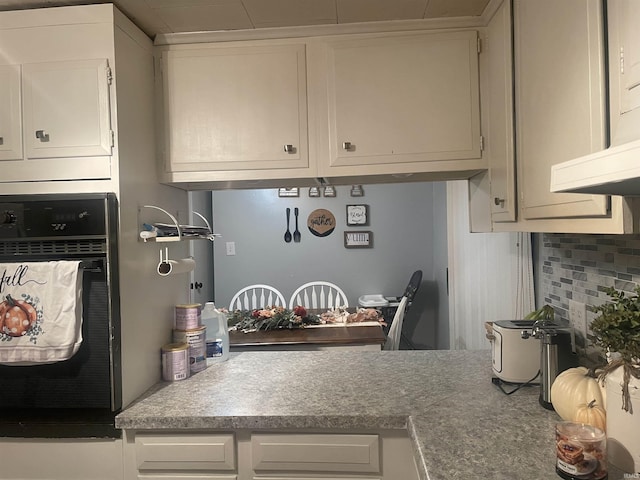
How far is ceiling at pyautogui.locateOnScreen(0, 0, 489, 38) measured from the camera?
1497mm

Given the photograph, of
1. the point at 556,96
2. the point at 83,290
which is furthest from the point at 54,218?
the point at 556,96

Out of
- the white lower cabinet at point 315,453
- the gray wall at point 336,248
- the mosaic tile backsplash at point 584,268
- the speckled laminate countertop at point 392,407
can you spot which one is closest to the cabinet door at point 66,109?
the speckled laminate countertop at point 392,407

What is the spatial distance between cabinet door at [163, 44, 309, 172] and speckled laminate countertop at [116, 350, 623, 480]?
2.75 feet

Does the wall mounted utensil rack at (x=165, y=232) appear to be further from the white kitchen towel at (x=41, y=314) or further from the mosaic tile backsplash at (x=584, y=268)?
the mosaic tile backsplash at (x=584, y=268)

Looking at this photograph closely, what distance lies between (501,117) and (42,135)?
156cm

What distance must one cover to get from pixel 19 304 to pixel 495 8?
1.86m

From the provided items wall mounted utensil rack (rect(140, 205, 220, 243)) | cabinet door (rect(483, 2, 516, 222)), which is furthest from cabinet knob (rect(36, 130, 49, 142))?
cabinet door (rect(483, 2, 516, 222))

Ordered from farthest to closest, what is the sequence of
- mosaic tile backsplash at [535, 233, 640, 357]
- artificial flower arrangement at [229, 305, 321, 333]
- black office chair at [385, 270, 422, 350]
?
black office chair at [385, 270, 422, 350] < artificial flower arrangement at [229, 305, 321, 333] < mosaic tile backsplash at [535, 233, 640, 357]

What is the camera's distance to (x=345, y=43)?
168 centimetres

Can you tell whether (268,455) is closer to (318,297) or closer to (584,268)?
(584,268)

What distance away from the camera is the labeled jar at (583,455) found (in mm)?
925

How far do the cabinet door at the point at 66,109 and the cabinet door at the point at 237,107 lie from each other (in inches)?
12.3

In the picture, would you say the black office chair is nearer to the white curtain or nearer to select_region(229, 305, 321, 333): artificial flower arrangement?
the white curtain

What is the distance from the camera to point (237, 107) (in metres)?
1.70
